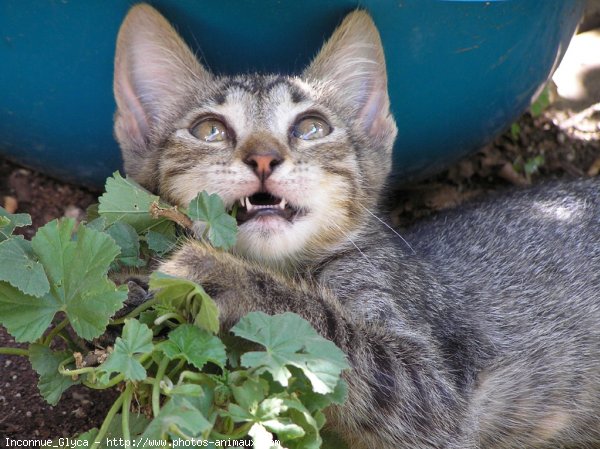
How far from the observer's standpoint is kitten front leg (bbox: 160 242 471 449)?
3262 millimetres

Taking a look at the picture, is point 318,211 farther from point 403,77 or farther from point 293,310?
point 403,77

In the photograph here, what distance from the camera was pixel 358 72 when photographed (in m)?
4.49

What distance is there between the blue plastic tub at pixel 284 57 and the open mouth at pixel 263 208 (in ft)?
3.57

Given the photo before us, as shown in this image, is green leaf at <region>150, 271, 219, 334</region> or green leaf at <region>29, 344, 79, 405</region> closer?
green leaf at <region>150, 271, 219, 334</region>

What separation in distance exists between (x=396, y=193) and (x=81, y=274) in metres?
3.49

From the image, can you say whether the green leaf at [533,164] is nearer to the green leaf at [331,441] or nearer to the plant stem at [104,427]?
the green leaf at [331,441]

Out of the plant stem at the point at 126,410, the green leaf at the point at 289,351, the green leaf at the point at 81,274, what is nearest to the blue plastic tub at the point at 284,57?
the green leaf at the point at 81,274

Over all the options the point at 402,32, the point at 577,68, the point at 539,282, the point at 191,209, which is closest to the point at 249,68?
the point at 402,32

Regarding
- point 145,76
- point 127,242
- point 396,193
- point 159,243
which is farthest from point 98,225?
point 396,193

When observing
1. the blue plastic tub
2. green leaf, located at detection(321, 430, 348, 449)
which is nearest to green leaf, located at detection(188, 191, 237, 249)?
green leaf, located at detection(321, 430, 348, 449)

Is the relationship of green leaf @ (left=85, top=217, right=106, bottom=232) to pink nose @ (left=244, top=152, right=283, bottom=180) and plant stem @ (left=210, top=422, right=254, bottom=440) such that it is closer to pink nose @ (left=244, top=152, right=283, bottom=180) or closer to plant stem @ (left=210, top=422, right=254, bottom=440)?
pink nose @ (left=244, top=152, right=283, bottom=180)

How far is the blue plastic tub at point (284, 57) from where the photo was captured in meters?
4.27

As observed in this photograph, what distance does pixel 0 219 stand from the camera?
3.29m

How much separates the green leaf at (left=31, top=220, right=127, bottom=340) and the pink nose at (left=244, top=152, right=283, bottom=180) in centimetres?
70
